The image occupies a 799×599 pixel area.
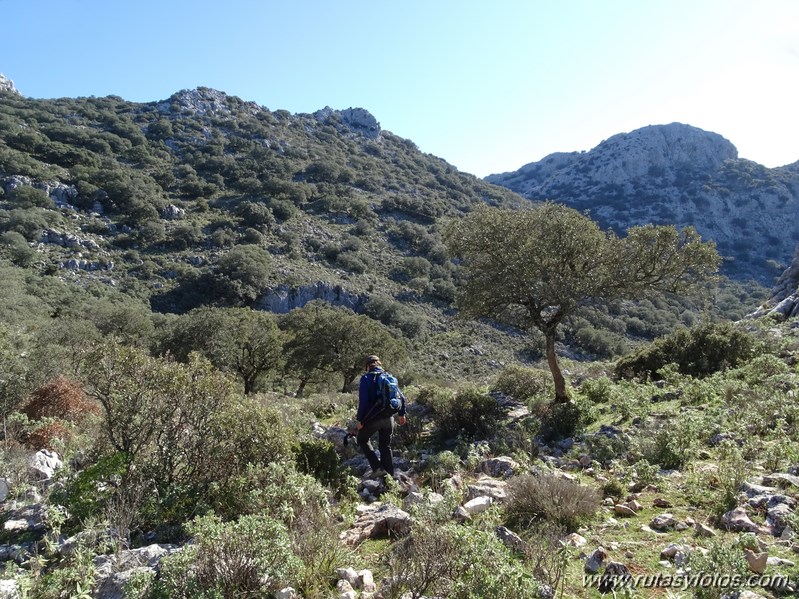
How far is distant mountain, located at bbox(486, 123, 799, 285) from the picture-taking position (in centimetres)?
8244

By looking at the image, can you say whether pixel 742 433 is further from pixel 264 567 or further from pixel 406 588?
pixel 264 567

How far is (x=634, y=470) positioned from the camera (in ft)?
21.2

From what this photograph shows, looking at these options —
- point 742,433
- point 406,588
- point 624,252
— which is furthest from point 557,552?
point 624,252

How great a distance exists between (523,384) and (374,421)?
8331 millimetres

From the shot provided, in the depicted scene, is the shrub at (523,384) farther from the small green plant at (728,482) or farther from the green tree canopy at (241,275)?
the green tree canopy at (241,275)

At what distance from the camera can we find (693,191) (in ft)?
308

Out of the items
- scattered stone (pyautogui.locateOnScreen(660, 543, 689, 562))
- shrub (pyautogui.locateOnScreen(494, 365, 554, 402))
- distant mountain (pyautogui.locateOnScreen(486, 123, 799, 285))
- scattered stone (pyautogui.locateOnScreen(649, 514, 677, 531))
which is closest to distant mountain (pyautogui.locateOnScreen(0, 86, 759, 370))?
shrub (pyautogui.locateOnScreen(494, 365, 554, 402))

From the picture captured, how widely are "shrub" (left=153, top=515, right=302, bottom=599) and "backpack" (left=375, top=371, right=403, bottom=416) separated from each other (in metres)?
3.70

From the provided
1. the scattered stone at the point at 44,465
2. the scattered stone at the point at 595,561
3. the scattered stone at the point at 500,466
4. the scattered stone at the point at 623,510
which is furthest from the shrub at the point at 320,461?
the scattered stone at the point at 623,510

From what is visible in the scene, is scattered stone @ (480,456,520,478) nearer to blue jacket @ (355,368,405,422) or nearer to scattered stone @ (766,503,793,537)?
blue jacket @ (355,368,405,422)

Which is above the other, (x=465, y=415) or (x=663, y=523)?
(x=663, y=523)

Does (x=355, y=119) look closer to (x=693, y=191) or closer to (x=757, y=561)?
(x=693, y=191)

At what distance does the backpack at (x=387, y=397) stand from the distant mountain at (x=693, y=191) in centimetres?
8480

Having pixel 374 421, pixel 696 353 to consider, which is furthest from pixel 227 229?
pixel 374 421
